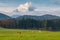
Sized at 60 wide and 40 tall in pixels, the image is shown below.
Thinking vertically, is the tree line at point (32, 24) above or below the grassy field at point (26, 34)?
above

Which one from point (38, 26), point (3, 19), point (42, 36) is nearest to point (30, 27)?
point (38, 26)

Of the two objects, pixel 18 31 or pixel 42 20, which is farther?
pixel 42 20

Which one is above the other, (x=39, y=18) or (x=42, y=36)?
(x=39, y=18)

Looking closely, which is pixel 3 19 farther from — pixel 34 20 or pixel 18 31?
pixel 34 20

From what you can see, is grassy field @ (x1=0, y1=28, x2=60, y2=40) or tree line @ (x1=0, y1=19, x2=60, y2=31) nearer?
grassy field @ (x1=0, y1=28, x2=60, y2=40)

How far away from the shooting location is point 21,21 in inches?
308

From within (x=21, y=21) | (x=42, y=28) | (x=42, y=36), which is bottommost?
(x=42, y=36)

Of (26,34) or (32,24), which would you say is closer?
(26,34)

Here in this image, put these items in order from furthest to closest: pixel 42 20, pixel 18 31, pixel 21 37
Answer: pixel 42 20
pixel 18 31
pixel 21 37

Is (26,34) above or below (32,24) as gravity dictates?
below

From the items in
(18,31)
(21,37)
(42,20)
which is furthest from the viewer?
(42,20)

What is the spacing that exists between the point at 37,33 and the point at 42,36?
425mm

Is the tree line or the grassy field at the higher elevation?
the tree line

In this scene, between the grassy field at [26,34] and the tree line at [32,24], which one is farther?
the tree line at [32,24]
